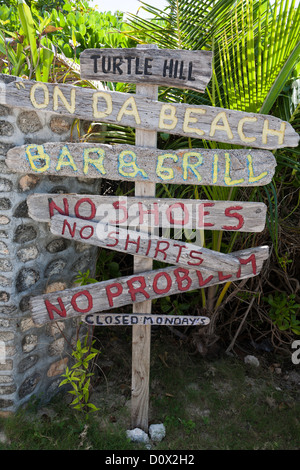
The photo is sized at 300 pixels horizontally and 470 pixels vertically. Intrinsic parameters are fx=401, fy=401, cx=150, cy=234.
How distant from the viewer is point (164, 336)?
3570mm

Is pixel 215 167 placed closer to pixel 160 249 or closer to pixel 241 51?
pixel 160 249

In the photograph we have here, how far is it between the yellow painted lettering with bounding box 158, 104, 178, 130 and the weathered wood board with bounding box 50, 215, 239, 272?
627 millimetres

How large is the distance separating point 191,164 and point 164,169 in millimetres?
153

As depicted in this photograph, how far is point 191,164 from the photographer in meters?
2.24

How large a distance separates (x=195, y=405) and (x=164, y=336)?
748 millimetres

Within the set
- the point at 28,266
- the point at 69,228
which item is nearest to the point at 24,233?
the point at 28,266

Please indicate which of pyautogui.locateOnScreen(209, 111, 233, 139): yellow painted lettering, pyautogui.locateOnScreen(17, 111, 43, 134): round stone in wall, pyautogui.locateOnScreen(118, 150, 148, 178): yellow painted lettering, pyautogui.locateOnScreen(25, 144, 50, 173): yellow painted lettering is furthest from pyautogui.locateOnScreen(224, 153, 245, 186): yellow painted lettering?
pyautogui.locateOnScreen(17, 111, 43, 134): round stone in wall

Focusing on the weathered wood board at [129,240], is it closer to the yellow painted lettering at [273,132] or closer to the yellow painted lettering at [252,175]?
the yellow painted lettering at [252,175]

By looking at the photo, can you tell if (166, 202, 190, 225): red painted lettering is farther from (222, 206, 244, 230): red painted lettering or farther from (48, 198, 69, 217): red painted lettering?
(48, 198, 69, 217): red painted lettering

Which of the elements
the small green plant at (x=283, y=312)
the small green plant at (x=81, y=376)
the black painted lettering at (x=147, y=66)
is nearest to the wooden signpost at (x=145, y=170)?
the black painted lettering at (x=147, y=66)

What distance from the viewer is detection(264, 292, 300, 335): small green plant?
3307 mm

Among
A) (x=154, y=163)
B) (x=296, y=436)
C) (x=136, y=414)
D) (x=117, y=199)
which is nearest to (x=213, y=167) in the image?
(x=154, y=163)

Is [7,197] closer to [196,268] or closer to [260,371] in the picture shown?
[196,268]

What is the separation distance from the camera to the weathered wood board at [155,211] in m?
2.31
